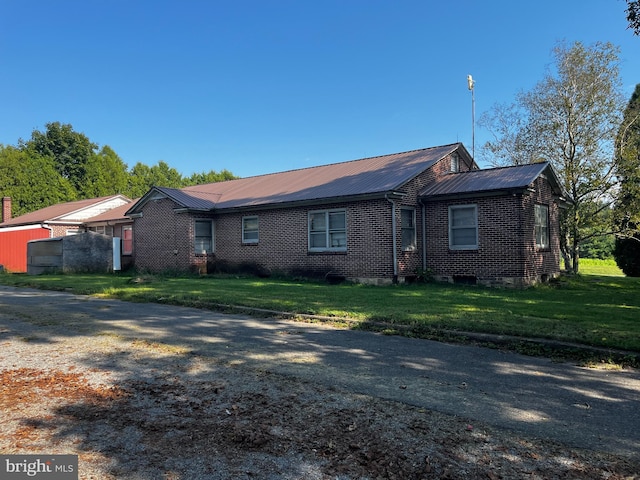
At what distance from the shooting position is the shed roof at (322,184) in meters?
17.2

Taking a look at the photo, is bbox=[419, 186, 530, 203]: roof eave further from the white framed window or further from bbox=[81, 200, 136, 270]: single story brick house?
bbox=[81, 200, 136, 270]: single story brick house

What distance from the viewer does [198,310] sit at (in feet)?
34.3

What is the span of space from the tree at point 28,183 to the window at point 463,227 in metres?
43.3

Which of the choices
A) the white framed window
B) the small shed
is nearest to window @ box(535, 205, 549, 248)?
the white framed window

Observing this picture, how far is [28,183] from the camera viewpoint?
45.5 metres

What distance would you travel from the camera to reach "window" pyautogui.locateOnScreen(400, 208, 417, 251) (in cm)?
1638

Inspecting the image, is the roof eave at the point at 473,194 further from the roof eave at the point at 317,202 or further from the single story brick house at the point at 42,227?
the single story brick house at the point at 42,227

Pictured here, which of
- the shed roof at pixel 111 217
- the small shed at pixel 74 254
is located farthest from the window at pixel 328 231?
the shed roof at pixel 111 217

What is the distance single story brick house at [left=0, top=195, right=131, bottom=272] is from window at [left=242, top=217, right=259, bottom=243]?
1408 centimetres

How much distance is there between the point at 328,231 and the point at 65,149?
51.5m

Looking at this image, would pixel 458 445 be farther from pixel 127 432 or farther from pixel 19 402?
pixel 19 402

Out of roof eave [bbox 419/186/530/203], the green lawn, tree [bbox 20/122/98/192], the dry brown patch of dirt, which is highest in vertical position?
tree [bbox 20/122/98/192]

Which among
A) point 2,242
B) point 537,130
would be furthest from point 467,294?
point 2,242

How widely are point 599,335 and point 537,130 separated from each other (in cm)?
1754
